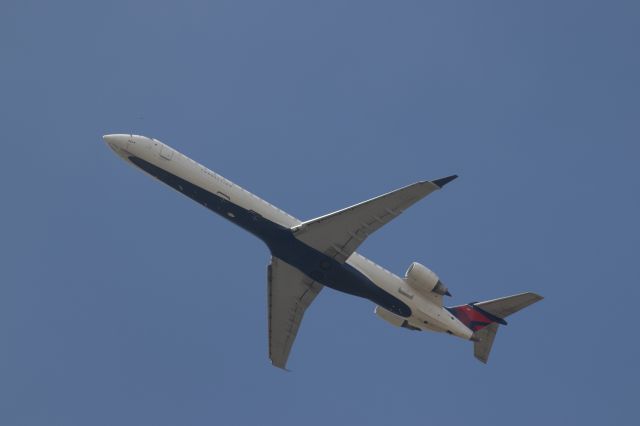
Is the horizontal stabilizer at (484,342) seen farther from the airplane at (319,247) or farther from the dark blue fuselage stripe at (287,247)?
the dark blue fuselage stripe at (287,247)

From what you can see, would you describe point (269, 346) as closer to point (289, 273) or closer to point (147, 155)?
point (289, 273)

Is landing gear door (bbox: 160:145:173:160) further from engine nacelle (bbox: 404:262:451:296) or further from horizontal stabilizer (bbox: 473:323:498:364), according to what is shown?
horizontal stabilizer (bbox: 473:323:498:364)

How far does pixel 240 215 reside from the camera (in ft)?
156

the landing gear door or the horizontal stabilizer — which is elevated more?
the landing gear door

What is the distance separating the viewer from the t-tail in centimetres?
5053

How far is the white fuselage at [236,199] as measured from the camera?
47656mm

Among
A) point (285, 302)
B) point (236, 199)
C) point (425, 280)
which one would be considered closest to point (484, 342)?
point (425, 280)

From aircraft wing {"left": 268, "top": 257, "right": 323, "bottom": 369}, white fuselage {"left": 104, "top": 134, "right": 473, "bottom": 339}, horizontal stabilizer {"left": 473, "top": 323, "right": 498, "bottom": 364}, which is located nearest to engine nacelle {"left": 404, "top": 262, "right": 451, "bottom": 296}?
white fuselage {"left": 104, "top": 134, "right": 473, "bottom": 339}

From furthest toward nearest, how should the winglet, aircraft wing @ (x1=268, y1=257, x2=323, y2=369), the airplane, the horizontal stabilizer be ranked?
the horizontal stabilizer
aircraft wing @ (x1=268, y1=257, x2=323, y2=369)
the airplane
the winglet

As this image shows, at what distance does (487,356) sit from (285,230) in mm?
14510

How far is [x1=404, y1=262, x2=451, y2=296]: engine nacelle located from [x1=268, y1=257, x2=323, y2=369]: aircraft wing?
5911mm

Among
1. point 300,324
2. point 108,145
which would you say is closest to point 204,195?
point 108,145

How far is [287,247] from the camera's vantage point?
158 feet

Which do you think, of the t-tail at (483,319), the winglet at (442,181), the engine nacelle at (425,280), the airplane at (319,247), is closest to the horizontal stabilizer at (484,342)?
the t-tail at (483,319)
